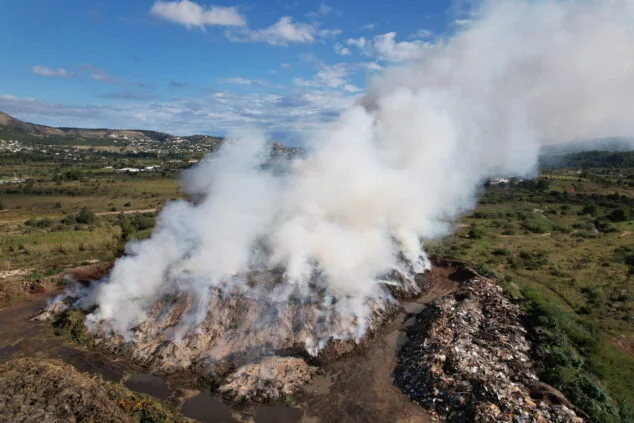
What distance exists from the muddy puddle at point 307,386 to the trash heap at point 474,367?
0.71 metres

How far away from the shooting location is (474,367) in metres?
16.4

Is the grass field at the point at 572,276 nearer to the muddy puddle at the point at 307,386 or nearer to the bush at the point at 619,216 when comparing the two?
the bush at the point at 619,216

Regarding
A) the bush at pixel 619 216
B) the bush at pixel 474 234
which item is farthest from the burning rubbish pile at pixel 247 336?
the bush at pixel 619 216

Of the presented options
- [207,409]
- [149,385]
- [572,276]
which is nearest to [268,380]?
[207,409]

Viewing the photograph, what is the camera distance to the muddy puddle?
14.9m

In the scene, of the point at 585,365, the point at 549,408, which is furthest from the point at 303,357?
the point at 585,365

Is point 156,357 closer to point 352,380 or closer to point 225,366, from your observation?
point 225,366

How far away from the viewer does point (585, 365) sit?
17.9 meters

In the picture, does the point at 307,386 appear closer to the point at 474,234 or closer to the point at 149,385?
the point at 149,385

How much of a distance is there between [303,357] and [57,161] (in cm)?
14193

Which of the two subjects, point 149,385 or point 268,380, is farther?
point 149,385

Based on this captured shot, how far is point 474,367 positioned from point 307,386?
6820mm

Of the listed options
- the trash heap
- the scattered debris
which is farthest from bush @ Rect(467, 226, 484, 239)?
the scattered debris

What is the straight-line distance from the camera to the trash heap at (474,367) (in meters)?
14.1
